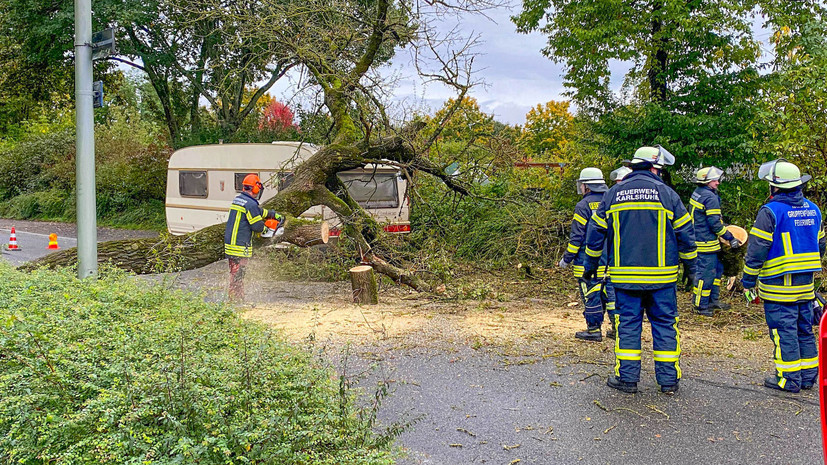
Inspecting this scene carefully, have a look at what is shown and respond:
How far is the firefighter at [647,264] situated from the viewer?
498 cm

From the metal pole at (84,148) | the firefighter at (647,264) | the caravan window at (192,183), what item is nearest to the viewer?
the firefighter at (647,264)

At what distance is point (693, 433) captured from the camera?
13.8 ft

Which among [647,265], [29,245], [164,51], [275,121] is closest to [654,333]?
[647,265]

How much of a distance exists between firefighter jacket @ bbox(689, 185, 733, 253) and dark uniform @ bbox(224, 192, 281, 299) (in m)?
5.35

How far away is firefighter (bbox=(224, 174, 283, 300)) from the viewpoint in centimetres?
839

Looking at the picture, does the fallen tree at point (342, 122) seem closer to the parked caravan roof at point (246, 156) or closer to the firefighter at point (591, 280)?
the parked caravan roof at point (246, 156)

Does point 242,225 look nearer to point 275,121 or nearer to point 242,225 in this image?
point 242,225

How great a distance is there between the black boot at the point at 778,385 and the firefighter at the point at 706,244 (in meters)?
2.87

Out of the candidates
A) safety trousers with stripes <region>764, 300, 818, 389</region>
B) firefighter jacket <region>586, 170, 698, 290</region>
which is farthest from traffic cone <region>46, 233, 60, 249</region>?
safety trousers with stripes <region>764, 300, 818, 389</region>

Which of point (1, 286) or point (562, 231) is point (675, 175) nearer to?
point (562, 231)

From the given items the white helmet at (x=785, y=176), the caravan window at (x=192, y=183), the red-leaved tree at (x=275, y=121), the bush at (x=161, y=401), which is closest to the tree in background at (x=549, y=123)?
the red-leaved tree at (x=275, y=121)

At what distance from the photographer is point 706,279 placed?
8.02 meters

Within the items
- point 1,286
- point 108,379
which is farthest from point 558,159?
point 108,379

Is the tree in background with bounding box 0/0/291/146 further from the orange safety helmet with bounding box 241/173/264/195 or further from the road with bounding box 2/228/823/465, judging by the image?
the road with bounding box 2/228/823/465
